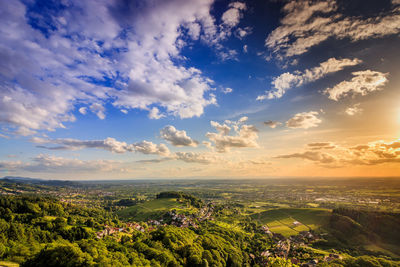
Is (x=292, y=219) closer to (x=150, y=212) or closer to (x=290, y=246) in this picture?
(x=290, y=246)

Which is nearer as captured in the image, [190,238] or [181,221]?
[190,238]

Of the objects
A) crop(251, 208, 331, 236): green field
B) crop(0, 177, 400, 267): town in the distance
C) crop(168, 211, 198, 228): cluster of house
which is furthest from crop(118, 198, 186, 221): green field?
crop(251, 208, 331, 236): green field

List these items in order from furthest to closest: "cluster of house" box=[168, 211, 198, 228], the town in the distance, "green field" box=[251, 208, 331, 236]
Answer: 1. "green field" box=[251, 208, 331, 236]
2. "cluster of house" box=[168, 211, 198, 228]
3. the town in the distance

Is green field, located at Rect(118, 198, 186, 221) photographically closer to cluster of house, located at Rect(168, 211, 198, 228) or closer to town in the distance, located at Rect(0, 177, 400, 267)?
town in the distance, located at Rect(0, 177, 400, 267)

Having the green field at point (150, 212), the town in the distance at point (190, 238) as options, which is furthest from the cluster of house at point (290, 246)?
the green field at point (150, 212)

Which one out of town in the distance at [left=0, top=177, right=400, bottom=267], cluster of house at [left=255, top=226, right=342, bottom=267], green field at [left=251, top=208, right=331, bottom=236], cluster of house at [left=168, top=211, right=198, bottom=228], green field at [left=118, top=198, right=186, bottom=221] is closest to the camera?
town in the distance at [left=0, top=177, right=400, bottom=267]

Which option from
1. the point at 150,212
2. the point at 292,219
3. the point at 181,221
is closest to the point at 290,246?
the point at 181,221

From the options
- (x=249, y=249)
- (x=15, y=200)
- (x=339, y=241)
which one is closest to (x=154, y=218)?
(x=249, y=249)

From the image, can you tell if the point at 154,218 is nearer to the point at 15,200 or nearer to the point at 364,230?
the point at 15,200
